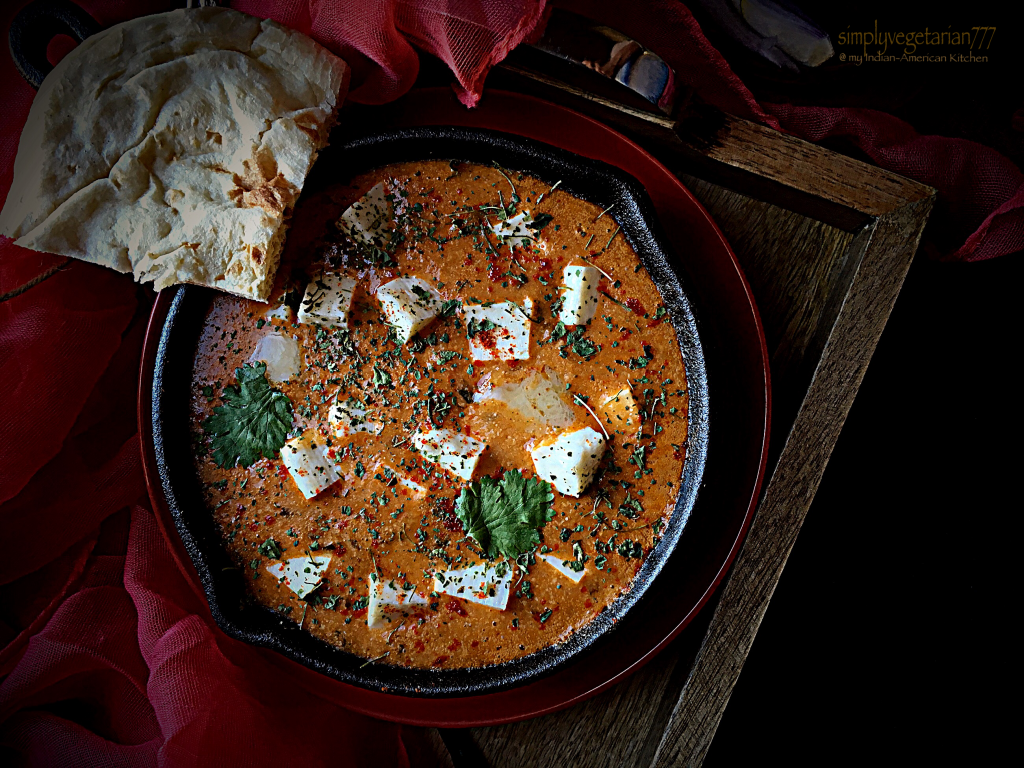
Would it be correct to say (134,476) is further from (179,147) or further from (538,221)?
(538,221)

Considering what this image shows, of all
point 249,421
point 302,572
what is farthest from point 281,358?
point 302,572

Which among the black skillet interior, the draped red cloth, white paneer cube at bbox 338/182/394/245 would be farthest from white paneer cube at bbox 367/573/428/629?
white paneer cube at bbox 338/182/394/245

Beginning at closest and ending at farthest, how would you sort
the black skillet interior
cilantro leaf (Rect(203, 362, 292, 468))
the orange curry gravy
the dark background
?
the black skillet interior < the orange curry gravy < cilantro leaf (Rect(203, 362, 292, 468)) < the dark background

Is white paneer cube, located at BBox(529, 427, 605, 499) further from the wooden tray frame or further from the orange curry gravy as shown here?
the wooden tray frame

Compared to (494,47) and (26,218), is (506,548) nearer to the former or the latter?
(494,47)

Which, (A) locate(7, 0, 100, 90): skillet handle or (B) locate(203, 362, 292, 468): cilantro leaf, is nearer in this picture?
(A) locate(7, 0, 100, 90): skillet handle

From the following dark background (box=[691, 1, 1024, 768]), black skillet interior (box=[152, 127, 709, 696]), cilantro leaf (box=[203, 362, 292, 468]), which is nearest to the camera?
black skillet interior (box=[152, 127, 709, 696])
